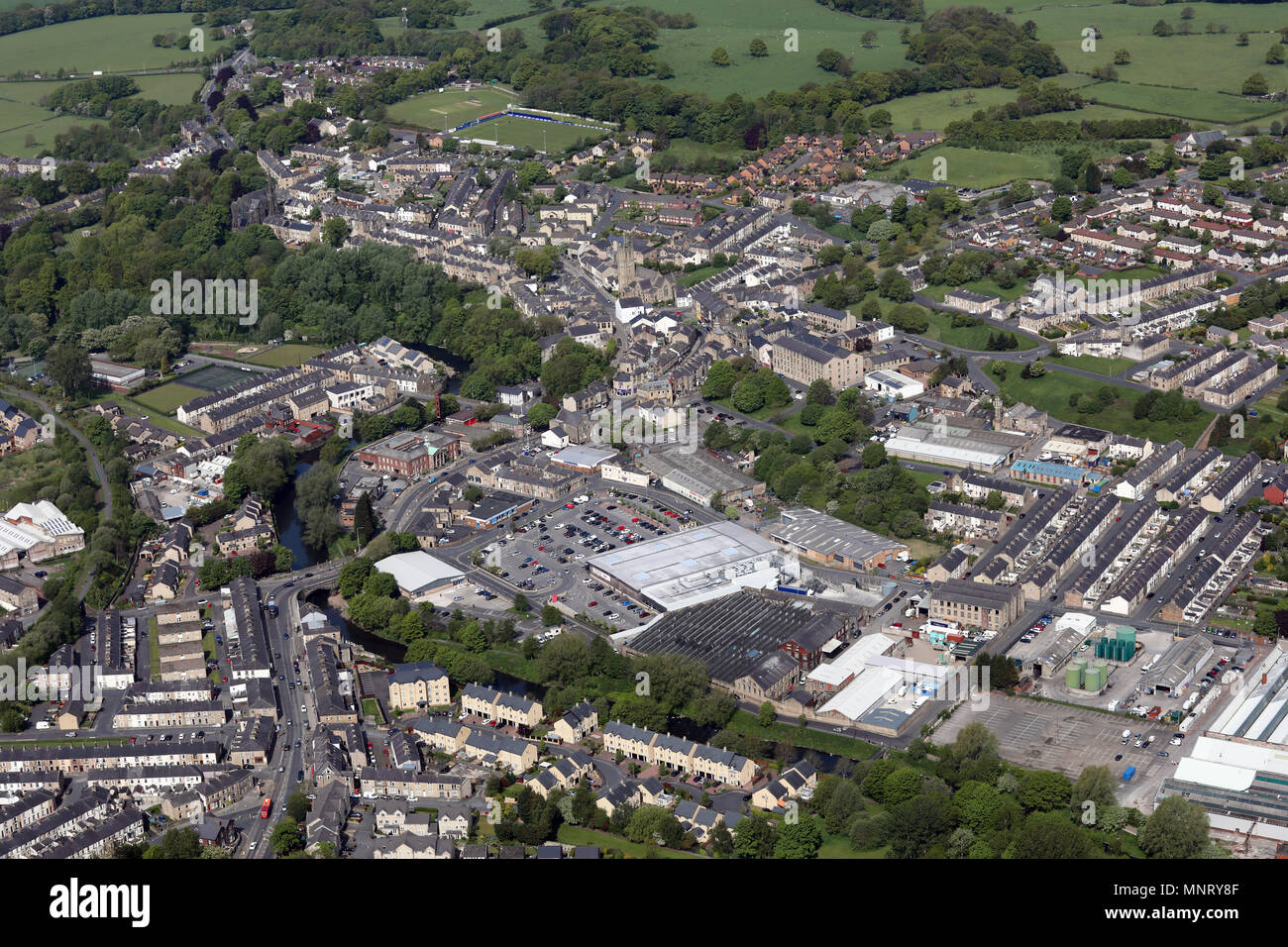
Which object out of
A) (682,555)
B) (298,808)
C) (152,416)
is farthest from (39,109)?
(298,808)

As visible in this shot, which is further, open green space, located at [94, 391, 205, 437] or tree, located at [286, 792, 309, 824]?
open green space, located at [94, 391, 205, 437]

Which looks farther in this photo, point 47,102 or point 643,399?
point 47,102

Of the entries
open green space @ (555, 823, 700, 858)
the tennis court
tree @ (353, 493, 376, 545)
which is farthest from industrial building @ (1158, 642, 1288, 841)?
the tennis court

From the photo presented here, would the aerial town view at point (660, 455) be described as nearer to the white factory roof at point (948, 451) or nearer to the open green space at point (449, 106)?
the white factory roof at point (948, 451)

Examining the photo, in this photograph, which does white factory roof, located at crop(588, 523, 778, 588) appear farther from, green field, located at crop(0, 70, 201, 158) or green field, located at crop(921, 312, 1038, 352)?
green field, located at crop(0, 70, 201, 158)

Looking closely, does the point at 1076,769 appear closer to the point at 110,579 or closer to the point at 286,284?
the point at 110,579

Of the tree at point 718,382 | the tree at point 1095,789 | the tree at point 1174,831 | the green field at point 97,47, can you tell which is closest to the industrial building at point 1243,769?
the tree at point 1174,831

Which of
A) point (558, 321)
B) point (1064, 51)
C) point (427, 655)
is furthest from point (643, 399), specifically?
point (1064, 51)
